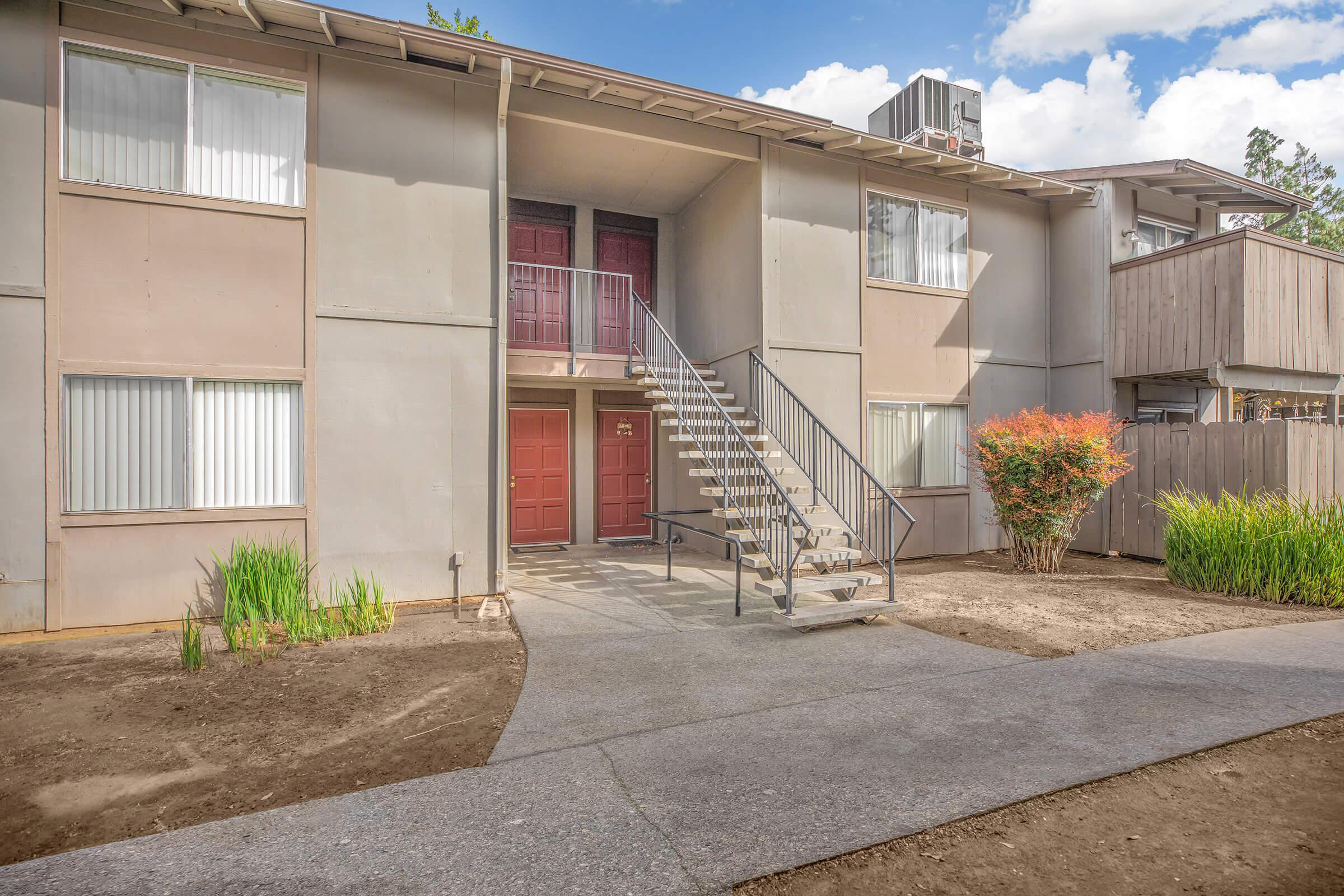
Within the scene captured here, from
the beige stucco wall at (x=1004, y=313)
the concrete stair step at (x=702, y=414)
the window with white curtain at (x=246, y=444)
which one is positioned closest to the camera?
the window with white curtain at (x=246, y=444)

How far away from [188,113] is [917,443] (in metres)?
9.07

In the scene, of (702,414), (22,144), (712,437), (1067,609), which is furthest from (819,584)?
(22,144)

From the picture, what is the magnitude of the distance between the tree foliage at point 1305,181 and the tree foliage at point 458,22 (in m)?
23.9

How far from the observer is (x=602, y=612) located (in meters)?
6.21

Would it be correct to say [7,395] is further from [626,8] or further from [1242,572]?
[626,8]

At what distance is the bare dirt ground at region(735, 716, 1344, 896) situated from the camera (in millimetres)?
2227

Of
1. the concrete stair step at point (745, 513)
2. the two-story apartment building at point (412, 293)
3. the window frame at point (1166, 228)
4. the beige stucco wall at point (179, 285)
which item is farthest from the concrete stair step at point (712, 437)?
the window frame at point (1166, 228)

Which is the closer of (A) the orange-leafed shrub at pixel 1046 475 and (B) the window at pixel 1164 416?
(A) the orange-leafed shrub at pixel 1046 475

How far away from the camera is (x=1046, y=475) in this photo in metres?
7.82

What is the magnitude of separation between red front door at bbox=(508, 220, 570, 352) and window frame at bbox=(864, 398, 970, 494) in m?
4.33

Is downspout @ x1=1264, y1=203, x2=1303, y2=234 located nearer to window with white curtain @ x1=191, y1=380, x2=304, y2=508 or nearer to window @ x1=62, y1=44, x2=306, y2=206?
window @ x1=62, y1=44, x2=306, y2=206

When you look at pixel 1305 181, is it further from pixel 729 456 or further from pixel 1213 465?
pixel 729 456

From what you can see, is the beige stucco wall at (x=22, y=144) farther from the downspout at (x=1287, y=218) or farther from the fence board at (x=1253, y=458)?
the downspout at (x=1287, y=218)

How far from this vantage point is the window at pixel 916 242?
905 centimetres
